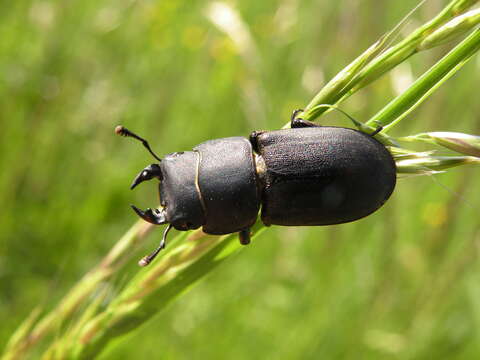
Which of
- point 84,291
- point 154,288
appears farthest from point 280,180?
point 84,291

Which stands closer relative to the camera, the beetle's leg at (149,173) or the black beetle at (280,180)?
the black beetle at (280,180)

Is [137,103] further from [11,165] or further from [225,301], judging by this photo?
[225,301]

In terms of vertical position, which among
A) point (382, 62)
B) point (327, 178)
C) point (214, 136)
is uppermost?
point (382, 62)

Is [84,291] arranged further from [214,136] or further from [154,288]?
[214,136]

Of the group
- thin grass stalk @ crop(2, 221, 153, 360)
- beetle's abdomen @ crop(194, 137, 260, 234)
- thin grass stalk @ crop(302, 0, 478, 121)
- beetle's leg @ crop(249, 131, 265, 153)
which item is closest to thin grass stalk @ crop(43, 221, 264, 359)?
thin grass stalk @ crop(2, 221, 153, 360)

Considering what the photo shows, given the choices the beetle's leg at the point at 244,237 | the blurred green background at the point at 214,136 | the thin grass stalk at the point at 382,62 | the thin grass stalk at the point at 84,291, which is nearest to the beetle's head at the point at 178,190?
the thin grass stalk at the point at 84,291

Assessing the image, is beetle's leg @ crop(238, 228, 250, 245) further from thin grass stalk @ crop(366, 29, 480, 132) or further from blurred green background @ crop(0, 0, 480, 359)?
blurred green background @ crop(0, 0, 480, 359)

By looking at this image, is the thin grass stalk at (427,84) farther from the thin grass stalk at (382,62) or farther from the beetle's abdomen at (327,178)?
the beetle's abdomen at (327,178)
